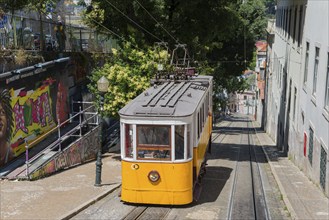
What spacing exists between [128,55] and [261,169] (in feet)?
A: 26.1

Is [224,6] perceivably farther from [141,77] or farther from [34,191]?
[34,191]

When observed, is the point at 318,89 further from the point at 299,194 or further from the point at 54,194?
the point at 54,194

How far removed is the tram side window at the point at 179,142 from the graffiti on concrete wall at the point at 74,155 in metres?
4.56

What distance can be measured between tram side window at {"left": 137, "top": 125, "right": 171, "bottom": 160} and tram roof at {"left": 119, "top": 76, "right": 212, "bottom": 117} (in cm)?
39

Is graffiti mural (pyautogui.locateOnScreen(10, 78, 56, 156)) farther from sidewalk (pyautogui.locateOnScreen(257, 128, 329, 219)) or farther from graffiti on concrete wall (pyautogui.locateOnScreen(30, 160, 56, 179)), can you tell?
sidewalk (pyautogui.locateOnScreen(257, 128, 329, 219))

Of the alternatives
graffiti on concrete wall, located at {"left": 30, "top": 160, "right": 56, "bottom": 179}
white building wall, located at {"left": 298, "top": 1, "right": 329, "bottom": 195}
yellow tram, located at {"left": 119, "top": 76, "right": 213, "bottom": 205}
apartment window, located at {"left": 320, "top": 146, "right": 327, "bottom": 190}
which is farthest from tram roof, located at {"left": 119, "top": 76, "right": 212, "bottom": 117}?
graffiti on concrete wall, located at {"left": 30, "top": 160, "right": 56, "bottom": 179}

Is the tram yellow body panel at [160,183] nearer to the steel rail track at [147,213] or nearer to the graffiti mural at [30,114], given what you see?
the steel rail track at [147,213]

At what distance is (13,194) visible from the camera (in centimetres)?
1358

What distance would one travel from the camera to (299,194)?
14.9m

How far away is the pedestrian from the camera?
1577 cm

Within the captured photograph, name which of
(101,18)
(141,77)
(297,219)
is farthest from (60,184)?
(101,18)

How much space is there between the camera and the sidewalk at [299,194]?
12.7m

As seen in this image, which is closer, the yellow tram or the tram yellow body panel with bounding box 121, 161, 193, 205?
the yellow tram

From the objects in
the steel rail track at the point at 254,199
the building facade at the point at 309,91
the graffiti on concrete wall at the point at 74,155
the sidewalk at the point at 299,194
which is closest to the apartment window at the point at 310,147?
the building facade at the point at 309,91
